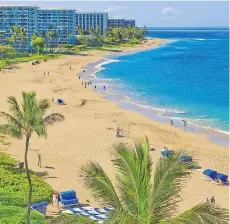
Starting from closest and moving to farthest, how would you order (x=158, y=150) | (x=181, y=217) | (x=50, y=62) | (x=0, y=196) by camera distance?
1. (x=181, y=217)
2. (x=0, y=196)
3. (x=158, y=150)
4. (x=50, y=62)

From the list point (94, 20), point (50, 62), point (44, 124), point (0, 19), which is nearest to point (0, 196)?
point (44, 124)

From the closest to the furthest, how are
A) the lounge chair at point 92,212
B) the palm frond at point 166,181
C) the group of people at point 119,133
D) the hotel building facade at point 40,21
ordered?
the palm frond at point 166,181 < the lounge chair at point 92,212 < the group of people at point 119,133 < the hotel building facade at point 40,21

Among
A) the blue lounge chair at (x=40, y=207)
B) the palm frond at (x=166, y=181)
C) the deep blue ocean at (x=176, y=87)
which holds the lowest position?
the deep blue ocean at (x=176, y=87)

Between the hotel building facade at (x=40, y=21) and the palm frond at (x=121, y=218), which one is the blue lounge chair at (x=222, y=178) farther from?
the hotel building facade at (x=40, y=21)

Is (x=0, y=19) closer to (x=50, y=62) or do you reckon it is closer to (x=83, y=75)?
(x=50, y=62)

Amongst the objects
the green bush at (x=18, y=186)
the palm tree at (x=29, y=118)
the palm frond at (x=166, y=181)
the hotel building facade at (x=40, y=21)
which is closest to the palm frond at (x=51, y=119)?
the palm tree at (x=29, y=118)

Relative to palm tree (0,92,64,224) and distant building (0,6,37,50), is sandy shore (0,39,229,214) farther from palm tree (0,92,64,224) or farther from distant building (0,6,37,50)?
distant building (0,6,37,50)

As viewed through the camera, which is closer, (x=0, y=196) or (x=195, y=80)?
(x=0, y=196)
